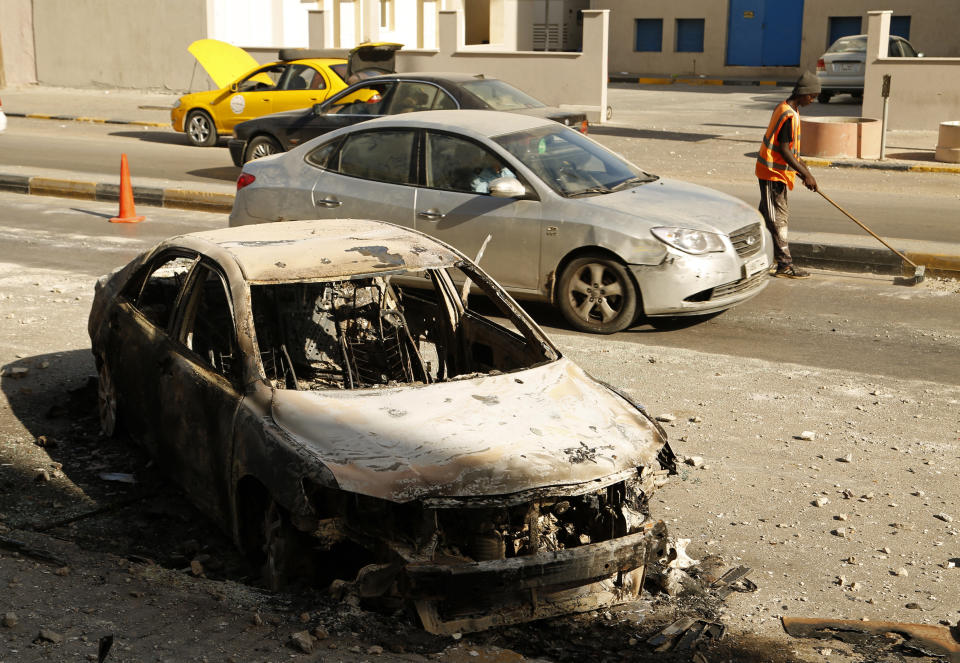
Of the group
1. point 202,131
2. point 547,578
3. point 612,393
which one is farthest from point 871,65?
point 547,578

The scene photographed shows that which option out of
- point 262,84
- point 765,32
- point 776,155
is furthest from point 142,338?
point 765,32

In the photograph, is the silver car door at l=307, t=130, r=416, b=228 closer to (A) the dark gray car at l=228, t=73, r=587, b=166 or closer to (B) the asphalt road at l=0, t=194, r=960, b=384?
(B) the asphalt road at l=0, t=194, r=960, b=384

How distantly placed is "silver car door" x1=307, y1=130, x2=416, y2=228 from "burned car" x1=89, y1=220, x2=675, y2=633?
3283mm

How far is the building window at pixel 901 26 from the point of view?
121 feet

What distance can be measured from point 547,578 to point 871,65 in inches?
854

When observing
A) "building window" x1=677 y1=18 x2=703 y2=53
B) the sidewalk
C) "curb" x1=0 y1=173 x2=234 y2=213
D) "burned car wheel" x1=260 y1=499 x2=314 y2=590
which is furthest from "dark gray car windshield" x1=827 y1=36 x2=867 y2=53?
"burned car wheel" x1=260 y1=499 x2=314 y2=590

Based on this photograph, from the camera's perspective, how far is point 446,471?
453 cm

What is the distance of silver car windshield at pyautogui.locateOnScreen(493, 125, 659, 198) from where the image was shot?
970 centimetres

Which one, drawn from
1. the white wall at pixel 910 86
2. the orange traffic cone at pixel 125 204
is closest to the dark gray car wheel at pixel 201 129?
the orange traffic cone at pixel 125 204

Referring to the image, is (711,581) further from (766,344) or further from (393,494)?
(766,344)

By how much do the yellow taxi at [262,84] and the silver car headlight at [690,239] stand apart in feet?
39.4

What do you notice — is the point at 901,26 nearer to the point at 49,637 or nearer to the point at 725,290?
the point at 725,290

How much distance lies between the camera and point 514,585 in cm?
442

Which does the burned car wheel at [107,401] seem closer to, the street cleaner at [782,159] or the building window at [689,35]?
the street cleaner at [782,159]
